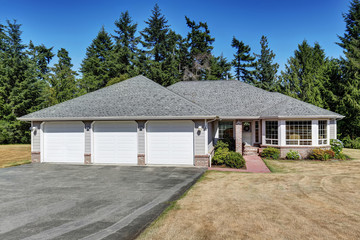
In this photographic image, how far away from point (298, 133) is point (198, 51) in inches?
1106

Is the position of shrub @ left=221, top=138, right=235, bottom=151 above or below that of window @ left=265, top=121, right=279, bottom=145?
below

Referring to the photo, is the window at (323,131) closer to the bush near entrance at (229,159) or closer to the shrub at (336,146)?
the shrub at (336,146)

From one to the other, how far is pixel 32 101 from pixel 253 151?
102 ft

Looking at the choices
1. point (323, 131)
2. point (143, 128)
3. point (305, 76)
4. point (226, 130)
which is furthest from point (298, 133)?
point (305, 76)

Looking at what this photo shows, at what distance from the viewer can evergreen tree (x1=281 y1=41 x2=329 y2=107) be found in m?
28.8

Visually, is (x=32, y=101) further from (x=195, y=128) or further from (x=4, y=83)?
(x=195, y=128)

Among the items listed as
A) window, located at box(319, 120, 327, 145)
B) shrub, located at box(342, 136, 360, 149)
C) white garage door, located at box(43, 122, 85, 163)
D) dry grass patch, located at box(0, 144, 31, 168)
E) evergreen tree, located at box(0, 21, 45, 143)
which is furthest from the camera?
evergreen tree, located at box(0, 21, 45, 143)

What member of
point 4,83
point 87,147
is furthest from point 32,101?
point 87,147

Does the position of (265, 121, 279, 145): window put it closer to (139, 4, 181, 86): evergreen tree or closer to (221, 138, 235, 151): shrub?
(221, 138, 235, 151): shrub

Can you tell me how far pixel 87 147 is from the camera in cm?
1459

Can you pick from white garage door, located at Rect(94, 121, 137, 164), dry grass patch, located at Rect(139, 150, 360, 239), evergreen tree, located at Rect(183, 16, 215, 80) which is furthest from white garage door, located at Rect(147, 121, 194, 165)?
evergreen tree, located at Rect(183, 16, 215, 80)

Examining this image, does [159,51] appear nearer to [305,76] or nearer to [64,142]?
[305,76]

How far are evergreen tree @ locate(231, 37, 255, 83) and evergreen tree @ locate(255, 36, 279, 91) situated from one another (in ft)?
4.67

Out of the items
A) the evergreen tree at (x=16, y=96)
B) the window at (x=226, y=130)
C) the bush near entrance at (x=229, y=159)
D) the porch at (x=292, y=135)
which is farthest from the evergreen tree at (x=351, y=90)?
the evergreen tree at (x=16, y=96)
